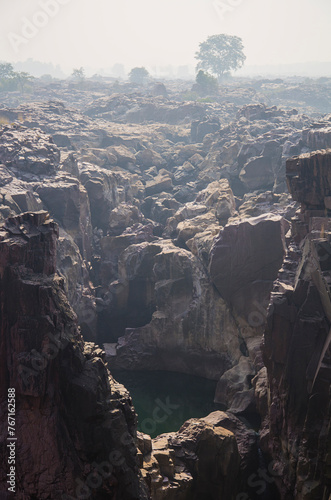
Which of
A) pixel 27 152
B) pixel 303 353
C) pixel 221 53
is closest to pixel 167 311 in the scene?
pixel 303 353

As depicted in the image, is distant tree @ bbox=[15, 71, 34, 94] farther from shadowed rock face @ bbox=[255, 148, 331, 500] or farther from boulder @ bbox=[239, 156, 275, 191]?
shadowed rock face @ bbox=[255, 148, 331, 500]

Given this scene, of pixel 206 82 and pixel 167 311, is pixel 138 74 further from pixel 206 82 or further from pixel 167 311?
pixel 167 311

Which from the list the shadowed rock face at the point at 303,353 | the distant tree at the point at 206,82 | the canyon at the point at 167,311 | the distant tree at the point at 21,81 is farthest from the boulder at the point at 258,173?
the distant tree at the point at 21,81

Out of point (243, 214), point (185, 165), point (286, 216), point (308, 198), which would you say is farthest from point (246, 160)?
point (308, 198)

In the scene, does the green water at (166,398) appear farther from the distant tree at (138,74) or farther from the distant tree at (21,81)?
the distant tree at (138,74)

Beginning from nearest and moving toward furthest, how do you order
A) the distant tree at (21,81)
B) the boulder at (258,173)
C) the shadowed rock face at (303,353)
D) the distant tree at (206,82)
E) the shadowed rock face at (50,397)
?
the shadowed rock face at (50,397) → the shadowed rock face at (303,353) → the boulder at (258,173) → the distant tree at (206,82) → the distant tree at (21,81)

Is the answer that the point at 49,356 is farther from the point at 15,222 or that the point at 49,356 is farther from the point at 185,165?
the point at 185,165
